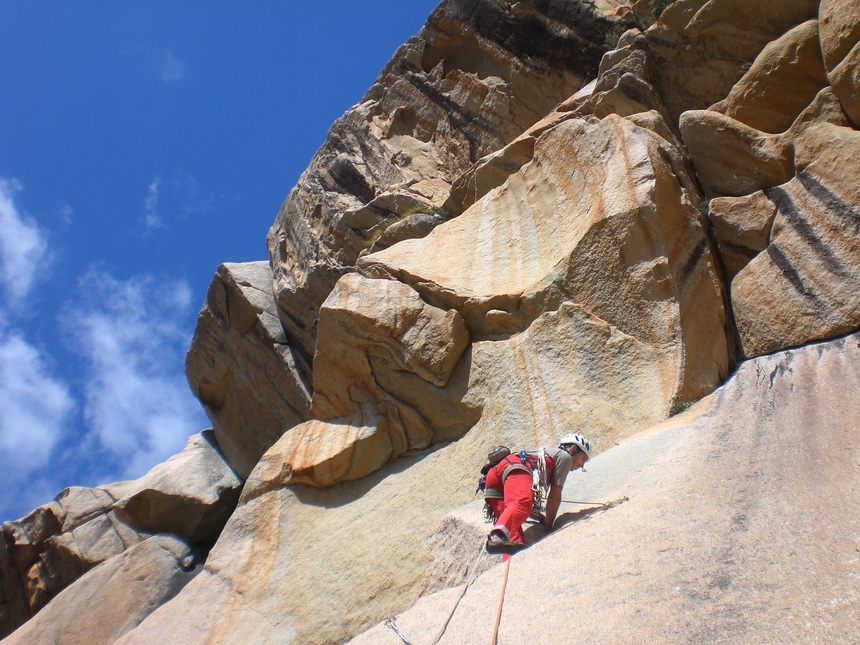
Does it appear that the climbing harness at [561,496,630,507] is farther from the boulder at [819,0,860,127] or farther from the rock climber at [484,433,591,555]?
the boulder at [819,0,860,127]

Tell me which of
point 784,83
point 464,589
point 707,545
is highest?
point 784,83

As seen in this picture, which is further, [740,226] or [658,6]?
[658,6]

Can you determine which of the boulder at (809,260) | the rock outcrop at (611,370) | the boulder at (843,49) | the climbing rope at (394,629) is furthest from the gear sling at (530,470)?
the boulder at (843,49)

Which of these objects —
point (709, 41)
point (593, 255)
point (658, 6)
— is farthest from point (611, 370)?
point (658, 6)

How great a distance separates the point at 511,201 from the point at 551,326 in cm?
293

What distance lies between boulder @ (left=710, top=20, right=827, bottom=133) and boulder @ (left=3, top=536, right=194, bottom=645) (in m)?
13.4

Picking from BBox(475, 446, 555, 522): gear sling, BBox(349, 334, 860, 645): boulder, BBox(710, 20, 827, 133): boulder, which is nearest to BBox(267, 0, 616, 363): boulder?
BBox(710, 20, 827, 133): boulder

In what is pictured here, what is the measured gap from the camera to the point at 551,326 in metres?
10.3

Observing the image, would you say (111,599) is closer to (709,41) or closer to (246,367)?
(246,367)

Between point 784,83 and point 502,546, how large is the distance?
8.88m

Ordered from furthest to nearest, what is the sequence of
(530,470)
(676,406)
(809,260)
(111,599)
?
1. (111,599)
2. (809,260)
3. (676,406)
4. (530,470)

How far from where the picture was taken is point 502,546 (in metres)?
6.64

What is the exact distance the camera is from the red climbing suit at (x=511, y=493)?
681 centimetres

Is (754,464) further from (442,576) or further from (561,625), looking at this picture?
(442,576)
